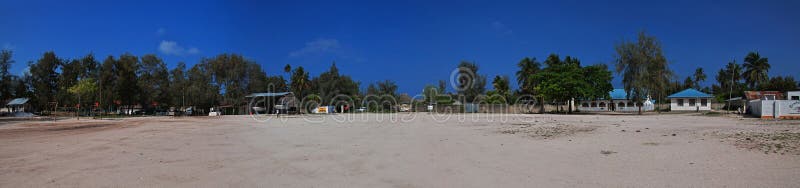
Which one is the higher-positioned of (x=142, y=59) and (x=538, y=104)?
(x=142, y=59)

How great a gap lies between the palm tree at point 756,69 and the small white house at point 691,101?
2166 cm

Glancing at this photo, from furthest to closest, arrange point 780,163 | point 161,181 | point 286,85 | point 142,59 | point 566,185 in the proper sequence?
1. point 286,85
2. point 142,59
3. point 780,163
4. point 161,181
5. point 566,185

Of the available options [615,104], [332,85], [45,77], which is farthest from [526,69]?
→ [45,77]

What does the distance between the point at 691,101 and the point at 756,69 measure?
83.6 ft

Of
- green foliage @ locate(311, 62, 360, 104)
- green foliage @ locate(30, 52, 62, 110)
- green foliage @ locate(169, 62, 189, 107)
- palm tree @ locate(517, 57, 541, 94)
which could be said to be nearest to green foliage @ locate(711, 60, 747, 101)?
palm tree @ locate(517, 57, 541, 94)

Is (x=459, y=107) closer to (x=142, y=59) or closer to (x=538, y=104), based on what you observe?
(x=538, y=104)

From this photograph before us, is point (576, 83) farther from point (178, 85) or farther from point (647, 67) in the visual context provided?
point (178, 85)

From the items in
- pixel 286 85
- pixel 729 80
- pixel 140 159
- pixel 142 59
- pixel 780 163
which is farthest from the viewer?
pixel 286 85

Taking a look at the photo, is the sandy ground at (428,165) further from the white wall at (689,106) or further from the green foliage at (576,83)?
the white wall at (689,106)

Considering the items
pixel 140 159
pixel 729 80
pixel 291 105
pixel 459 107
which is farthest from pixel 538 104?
pixel 140 159

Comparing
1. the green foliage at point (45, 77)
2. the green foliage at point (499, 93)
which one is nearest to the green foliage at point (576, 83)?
the green foliage at point (499, 93)

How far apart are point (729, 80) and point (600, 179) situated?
95508 mm

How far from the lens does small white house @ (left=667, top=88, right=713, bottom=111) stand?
2068 inches

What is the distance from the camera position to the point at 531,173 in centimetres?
671
